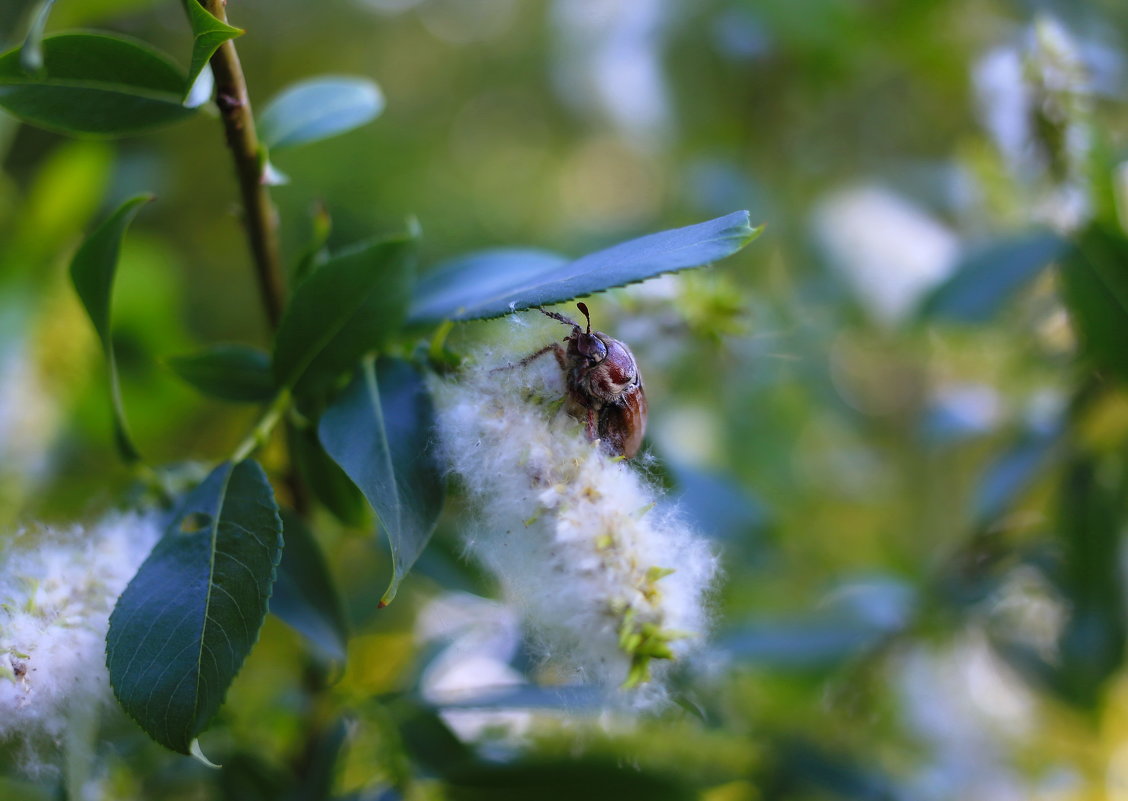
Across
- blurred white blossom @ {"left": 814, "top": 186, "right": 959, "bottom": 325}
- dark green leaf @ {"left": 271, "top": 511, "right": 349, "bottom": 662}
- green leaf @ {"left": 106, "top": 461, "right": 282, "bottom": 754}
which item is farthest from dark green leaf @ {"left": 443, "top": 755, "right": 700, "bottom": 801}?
blurred white blossom @ {"left": 814, "top": 186, "right": 959, "bottom": 325}

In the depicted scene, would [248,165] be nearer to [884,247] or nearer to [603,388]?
[603,388]

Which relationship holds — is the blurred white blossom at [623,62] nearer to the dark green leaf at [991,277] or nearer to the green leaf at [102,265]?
the dark green leaf at [991,277]

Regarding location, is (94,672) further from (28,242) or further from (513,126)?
(513,126)

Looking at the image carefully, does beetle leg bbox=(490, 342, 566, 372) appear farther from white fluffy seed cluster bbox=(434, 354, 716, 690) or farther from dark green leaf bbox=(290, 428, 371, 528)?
dark green leaf bbox=(290, 428, 371, 528)

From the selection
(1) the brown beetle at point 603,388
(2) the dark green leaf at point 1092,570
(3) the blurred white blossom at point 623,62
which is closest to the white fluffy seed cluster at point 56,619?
(1) the brown beetle at point 603,388

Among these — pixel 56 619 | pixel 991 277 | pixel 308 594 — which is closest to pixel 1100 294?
pixel 991 277

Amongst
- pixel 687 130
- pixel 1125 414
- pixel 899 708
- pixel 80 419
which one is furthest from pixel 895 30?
pixel 80 419
